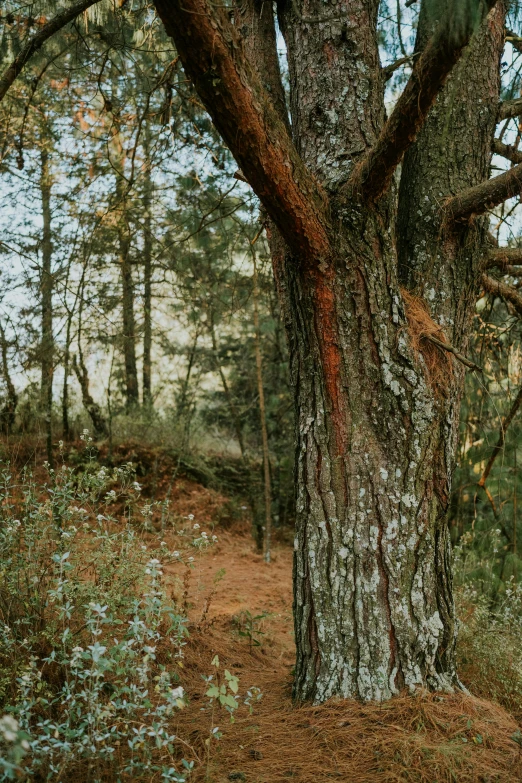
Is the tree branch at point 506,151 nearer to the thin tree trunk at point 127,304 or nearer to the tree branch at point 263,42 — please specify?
the tree branch at point 263,42

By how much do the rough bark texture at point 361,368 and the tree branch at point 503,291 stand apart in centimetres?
41

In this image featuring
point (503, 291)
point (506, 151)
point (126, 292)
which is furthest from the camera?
point (126, 292)

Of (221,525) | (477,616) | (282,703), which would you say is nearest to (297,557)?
(282,703)

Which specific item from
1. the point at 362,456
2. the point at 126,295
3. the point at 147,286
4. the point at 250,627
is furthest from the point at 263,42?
the point at 147,286

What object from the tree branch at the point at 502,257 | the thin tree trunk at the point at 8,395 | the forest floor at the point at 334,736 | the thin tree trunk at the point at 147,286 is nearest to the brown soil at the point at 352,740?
the forest floor at the point at 334,736

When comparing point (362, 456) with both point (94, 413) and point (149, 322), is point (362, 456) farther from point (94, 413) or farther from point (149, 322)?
point (149, 322)

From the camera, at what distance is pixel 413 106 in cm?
235

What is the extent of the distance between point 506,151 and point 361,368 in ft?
5.45

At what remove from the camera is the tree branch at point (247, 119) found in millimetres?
2084

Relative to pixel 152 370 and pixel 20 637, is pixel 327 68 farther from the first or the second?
pixel 152 370

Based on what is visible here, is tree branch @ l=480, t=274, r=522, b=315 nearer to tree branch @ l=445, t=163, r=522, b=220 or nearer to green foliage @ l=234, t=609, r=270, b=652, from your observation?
tree branch @ l=445, t=163, r=522, b=220

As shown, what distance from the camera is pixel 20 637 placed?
290cm

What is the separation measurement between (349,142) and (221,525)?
228 inches

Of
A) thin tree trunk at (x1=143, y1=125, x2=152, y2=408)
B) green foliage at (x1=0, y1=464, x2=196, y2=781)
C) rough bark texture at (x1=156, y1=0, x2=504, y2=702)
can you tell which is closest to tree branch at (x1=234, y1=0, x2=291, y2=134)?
rough bark texture at (x1=156, y1=0, x2=504, y2=702)
